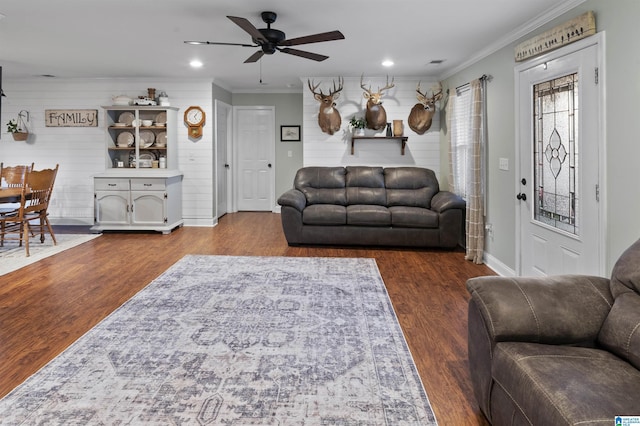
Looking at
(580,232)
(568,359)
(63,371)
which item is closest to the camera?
(568,359)

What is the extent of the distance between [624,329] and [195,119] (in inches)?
Result: 252

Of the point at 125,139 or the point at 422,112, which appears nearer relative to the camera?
the point at 422,112

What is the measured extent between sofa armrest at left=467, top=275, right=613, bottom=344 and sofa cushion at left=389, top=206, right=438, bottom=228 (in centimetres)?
348

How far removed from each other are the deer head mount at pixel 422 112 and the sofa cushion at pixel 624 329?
5.02 metres

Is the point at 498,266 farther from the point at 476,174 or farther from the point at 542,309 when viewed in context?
the point at 542,309

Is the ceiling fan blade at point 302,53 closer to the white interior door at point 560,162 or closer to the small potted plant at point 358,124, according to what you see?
the white interior door at point 560,162

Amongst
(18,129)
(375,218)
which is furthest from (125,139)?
(375,218)

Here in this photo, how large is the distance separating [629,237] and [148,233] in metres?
5.89

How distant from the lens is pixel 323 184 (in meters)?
6.27

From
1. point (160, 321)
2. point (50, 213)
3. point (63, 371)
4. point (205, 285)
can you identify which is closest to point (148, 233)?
point (50, 213)

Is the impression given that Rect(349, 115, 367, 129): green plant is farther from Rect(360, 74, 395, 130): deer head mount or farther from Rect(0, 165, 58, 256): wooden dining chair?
Rect(0, 165, 58, 256): wooden dining chair

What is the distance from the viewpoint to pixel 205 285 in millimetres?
3844

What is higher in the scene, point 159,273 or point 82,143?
point 82,143

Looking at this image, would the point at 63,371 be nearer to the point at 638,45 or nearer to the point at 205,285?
the point at 205,285
